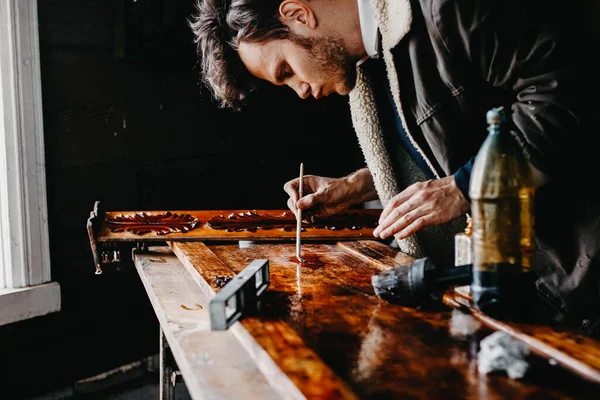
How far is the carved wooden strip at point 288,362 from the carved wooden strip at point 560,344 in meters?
0.43

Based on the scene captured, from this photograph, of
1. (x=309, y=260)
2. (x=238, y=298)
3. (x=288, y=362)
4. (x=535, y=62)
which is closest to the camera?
(x=288, y=362)

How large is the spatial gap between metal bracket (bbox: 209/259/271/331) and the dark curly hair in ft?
3.36

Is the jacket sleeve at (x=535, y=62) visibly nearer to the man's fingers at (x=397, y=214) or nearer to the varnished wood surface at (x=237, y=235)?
the man's fingers at (x=397, y=214)

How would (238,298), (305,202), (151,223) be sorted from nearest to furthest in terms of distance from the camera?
(238,298) < (305,202) < (151,223)

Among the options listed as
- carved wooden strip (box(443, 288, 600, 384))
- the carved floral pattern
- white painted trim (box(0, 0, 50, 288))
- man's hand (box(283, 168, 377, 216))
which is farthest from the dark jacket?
white painted trim (box(0, 0, 50, 288))

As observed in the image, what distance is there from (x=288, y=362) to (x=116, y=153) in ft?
8.76

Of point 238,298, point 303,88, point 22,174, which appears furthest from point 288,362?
point 22,174

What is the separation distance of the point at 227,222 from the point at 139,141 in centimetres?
129

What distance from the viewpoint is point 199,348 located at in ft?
4.66

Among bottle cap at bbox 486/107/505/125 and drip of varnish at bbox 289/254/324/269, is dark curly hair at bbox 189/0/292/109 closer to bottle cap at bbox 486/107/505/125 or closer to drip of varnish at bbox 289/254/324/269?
drip of varnish at bbox 289/254/324/269

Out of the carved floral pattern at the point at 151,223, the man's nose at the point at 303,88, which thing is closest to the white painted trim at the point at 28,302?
the carved floral pattern at the point at 151,223

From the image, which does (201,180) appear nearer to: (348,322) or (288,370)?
(348,322)

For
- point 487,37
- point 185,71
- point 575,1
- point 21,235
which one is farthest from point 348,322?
point 185,71

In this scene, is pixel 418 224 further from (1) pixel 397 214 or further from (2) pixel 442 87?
(2) pixel 442 87
